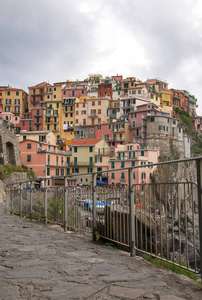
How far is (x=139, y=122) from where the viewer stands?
225ft

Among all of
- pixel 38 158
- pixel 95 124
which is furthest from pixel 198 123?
pixel 38 158

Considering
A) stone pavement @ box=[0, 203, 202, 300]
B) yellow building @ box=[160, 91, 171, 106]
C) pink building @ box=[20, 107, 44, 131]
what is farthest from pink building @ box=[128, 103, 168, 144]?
stone pavement @ box=[0, 203, 202, 300]

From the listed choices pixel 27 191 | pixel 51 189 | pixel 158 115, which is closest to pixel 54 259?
pixel 51 189

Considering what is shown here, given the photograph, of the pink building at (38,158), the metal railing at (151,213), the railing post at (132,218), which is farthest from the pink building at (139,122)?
the railing post at (132,218)

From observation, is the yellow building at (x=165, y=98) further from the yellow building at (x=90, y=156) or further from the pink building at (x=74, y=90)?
the yellow building at (x=90, y=156)

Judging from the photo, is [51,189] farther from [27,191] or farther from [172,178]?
[172,178]

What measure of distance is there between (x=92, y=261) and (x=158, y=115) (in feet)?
211

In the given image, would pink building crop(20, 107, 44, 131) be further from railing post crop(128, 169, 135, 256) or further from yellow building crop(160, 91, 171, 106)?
railing post crop(128, 169, 135, 256)

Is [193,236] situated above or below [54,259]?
above

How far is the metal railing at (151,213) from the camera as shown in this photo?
12.5ft

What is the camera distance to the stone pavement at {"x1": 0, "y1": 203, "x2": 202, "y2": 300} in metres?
3.27

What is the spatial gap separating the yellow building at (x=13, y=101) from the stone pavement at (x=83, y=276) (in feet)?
266

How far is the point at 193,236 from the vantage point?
3.80m

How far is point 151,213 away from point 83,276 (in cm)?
145
